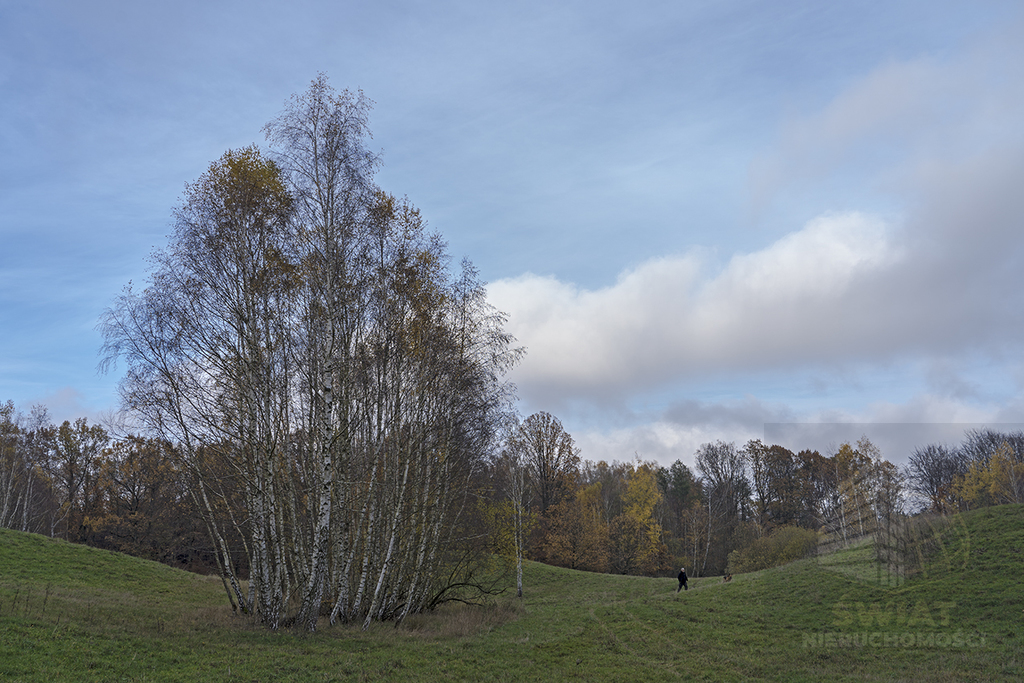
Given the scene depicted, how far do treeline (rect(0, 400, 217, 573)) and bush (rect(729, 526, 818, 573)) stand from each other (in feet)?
135

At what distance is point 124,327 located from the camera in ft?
54.7

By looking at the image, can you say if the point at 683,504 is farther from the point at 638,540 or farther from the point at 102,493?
the point at 102,493

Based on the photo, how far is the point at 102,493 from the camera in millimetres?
44906

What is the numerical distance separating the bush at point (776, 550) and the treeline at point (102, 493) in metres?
41.3

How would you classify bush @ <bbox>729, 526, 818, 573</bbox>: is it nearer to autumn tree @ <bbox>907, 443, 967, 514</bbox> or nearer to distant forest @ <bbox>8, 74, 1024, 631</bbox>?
distant forest @ <bbox>8, 74, 1024, 631</bbox>

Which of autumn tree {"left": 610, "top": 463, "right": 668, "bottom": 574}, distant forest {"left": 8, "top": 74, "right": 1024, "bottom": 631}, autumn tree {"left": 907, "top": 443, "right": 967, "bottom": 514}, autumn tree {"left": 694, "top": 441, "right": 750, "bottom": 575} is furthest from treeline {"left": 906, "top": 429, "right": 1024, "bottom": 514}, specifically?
distant forest {"left": 8, "top": 74, "right": 1024, "bottom": 631}

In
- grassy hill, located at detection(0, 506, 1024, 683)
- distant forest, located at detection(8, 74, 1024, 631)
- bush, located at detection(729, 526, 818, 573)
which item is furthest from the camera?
bush, located at detection(729, 526, 818, 573)

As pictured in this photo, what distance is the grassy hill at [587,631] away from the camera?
1122 centimetres

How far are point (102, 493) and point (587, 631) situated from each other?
146 feet

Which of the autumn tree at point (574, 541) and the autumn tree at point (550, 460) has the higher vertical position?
the autumn tree at point (550, 460)

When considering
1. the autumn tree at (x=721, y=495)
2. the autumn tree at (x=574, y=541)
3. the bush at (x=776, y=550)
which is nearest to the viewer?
the bush at (x=776, y=550)

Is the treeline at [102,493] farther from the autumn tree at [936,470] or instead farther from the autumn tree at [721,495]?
the autumn tree at [936,470]

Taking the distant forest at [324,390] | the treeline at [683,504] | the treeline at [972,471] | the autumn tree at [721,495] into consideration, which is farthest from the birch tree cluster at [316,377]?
the treeline at [972,471]

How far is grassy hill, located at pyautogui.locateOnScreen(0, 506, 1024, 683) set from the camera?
36.8ft
